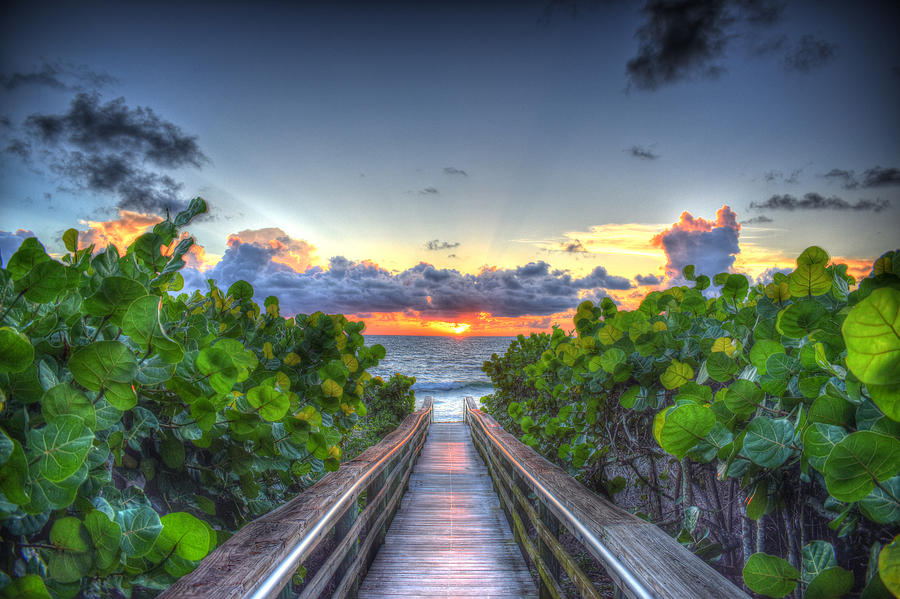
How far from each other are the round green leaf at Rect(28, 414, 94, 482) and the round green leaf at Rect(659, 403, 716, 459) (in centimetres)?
114

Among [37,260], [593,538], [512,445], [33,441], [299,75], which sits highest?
[299,75]

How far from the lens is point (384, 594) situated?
2.65 metres

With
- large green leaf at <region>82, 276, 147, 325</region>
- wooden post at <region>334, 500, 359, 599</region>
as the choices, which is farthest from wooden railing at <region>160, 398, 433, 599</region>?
large green leaf at <region>82, 276, 147, 325</region>

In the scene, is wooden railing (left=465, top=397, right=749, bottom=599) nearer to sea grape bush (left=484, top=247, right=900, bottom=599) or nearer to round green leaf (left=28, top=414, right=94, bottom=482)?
sea grape bush (left=484, top=247, right=900, bottom=599)

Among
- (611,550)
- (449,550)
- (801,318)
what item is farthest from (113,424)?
(449,550)

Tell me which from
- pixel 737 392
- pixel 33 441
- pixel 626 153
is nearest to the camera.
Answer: pixel 33 441

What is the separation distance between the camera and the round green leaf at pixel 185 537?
32.2 inches

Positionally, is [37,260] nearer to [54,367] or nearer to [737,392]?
[54,367]

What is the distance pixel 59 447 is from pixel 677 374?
1595mm

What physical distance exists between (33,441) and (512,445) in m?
3.27

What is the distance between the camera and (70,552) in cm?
70

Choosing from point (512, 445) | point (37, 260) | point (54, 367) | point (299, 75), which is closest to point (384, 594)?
point (512, 445)

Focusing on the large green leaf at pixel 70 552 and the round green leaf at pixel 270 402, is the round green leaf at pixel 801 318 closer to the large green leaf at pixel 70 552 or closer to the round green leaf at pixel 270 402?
the round green leaf at pixel 270 402

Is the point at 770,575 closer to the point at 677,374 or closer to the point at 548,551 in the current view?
the point at 677,374
